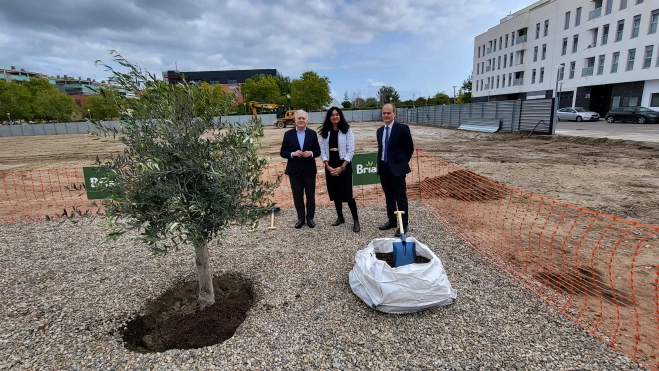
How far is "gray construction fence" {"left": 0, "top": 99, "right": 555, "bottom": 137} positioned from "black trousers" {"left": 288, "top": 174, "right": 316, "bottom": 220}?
43.5 inches


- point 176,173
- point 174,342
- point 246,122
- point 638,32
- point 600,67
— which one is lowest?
point 174,342

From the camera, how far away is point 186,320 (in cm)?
275

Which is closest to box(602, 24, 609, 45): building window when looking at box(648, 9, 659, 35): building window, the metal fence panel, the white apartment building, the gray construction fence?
the white apartment building

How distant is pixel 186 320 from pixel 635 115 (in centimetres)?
2942

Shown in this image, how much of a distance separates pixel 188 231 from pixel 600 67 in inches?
1584

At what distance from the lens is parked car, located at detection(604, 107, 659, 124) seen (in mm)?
20812

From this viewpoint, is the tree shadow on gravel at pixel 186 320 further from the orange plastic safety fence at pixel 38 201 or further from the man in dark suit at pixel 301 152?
the orange plastic safety fence at pixel 38 201

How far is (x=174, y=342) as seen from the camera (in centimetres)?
251

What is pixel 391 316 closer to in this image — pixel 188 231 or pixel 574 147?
pixel 188 231

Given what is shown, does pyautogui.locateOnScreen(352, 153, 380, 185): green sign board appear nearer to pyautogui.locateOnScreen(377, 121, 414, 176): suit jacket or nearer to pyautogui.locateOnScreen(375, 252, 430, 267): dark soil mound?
pyautogui.locateOnScreen(377, 121, 414, 176): suit jacket

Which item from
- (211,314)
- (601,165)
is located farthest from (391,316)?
(601,165)

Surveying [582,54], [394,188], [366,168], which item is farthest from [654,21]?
[394,188]

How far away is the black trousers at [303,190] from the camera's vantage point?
183 inches

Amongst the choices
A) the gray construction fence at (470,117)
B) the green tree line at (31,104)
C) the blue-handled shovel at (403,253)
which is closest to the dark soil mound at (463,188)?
the blue-handled shovel at (403,253)
